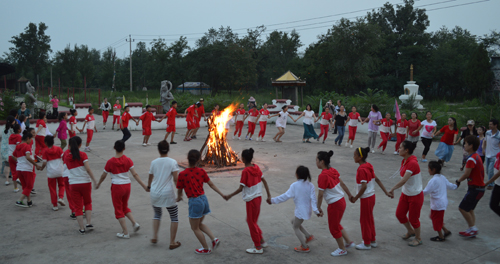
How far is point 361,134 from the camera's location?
63.7 feet

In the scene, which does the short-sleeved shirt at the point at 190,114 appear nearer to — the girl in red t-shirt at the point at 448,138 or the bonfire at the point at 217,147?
the bonfire at the point at 217,147

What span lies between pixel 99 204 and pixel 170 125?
750 centimetres

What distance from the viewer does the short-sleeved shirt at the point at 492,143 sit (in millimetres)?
8647

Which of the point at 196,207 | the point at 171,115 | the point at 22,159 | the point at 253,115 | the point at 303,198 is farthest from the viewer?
the point at 253,115

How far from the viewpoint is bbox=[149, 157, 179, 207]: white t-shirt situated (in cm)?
A: 540

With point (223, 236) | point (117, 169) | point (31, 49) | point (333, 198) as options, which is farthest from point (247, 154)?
point (31, 49)

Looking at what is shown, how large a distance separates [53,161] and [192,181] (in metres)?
3.20

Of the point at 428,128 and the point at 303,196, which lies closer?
the point at 303,196

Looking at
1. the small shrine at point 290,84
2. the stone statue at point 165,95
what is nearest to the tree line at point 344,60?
the small shrine at point 290,84

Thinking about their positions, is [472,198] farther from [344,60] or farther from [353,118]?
[344,60]

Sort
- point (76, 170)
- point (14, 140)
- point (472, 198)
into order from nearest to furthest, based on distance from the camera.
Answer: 1. point (76, 170)
2. point (472, 198)
3. point (14, 140)

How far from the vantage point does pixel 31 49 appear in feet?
176

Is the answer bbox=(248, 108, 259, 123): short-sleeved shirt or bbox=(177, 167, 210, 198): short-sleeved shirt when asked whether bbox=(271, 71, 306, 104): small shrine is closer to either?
bbox=(248, 108, 259, 123): short-sleeved shirt

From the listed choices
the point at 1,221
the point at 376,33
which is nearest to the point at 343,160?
the point at 1,221
